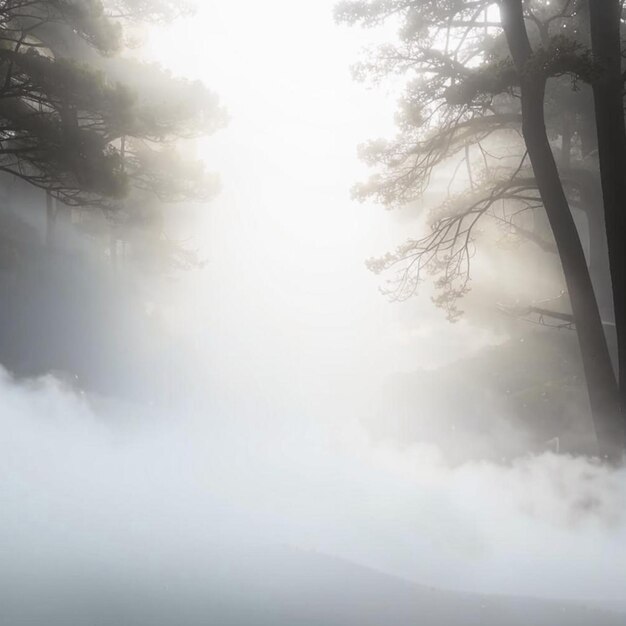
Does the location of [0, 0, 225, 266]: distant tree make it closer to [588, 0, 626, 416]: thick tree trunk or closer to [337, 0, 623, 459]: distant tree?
[337, 0, 623, 459]: distant tree

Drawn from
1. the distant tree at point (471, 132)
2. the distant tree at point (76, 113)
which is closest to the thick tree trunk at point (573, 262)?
the distant tree at point (471, 132)

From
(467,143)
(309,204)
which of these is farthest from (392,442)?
(309,204)

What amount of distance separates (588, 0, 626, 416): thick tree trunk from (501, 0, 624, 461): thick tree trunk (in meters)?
0.20

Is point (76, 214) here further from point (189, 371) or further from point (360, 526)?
point (360, 526)

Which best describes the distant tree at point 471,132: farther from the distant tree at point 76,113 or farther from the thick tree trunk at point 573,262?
the distant tree at point 76,113

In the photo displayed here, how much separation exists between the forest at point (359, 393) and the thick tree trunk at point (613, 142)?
0.9 inches

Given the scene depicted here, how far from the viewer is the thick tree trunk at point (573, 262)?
811cm

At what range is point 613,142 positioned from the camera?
26.0 ft

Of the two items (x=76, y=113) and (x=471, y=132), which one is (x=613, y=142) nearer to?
(x=471, y=132)

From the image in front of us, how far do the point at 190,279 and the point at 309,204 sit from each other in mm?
8630

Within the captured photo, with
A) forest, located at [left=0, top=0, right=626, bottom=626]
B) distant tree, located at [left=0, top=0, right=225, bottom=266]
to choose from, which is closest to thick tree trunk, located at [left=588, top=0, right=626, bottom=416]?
forest, located at [left=0, top=0, right=626, bottom=626]

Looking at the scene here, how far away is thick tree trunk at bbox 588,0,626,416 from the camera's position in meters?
7.87

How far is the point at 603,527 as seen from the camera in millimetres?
9297

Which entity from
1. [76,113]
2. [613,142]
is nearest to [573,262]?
[613,142]
